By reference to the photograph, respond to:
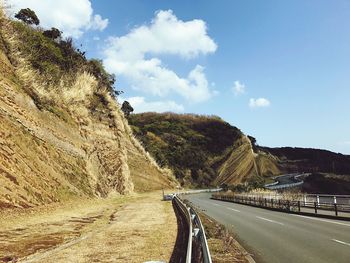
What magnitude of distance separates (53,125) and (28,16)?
26.8m

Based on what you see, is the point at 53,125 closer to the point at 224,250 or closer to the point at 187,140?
the point at 224,250

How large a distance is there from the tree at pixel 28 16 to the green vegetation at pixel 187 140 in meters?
52.0

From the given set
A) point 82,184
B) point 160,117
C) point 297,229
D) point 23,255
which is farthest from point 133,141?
point 160,117

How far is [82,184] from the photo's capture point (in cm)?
3638

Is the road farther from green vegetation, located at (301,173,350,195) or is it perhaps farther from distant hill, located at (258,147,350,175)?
distant hill, located at (258,147,350,175)

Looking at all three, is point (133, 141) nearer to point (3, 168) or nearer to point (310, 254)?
point (3, 168)

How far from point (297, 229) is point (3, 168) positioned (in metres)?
15.9

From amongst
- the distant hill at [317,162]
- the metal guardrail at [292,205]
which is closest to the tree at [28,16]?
the metal guardrail at [292,205]

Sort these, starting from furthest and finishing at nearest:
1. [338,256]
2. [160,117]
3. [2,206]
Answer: [160,117]
[2,206]
[338,256]

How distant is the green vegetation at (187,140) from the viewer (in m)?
117

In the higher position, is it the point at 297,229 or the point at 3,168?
the point at 3,168

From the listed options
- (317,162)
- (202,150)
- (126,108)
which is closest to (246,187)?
(202,150)

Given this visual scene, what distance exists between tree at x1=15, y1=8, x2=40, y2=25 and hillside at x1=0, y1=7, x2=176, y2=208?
21.4ft

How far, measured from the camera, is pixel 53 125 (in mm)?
36531
